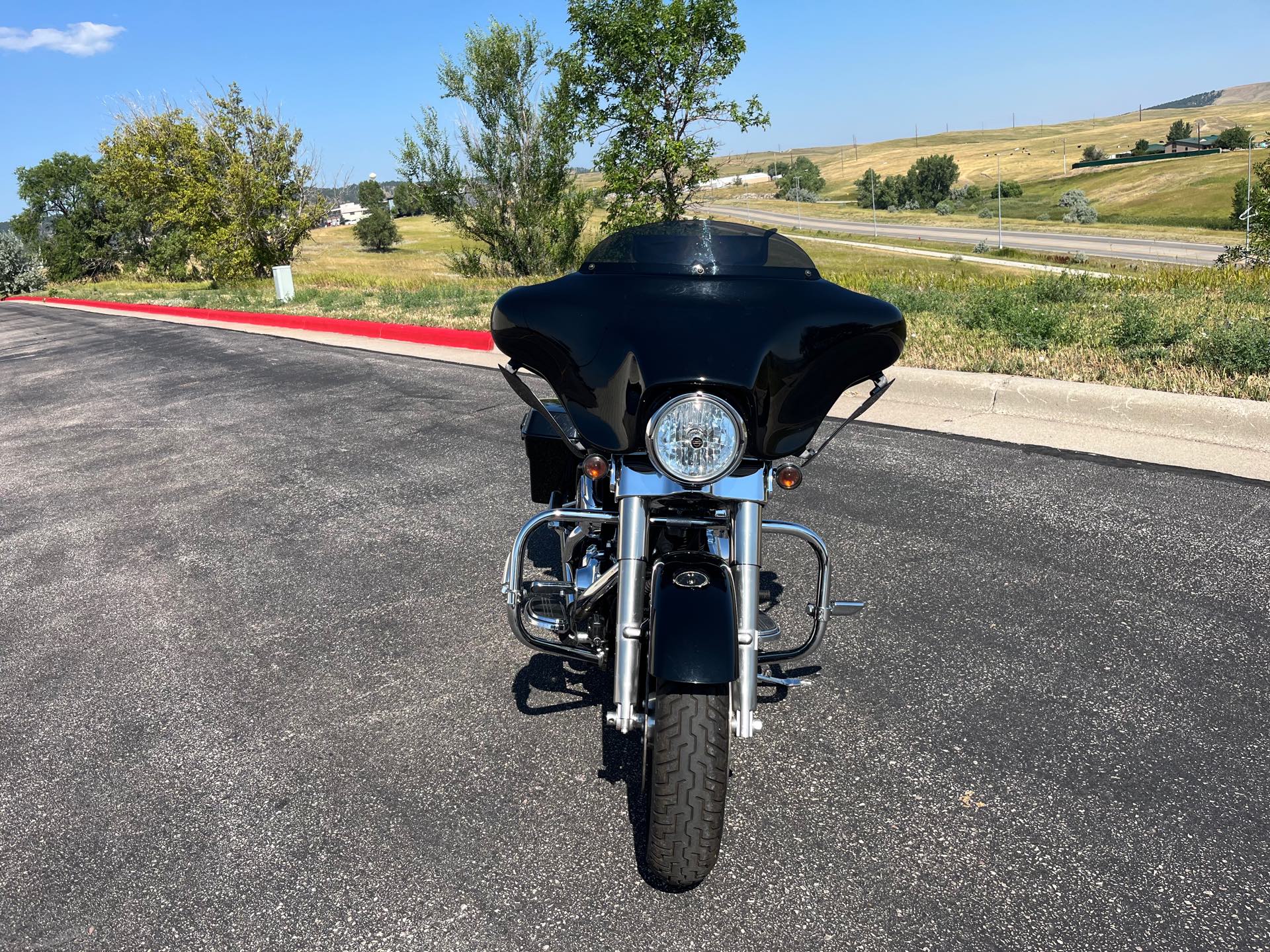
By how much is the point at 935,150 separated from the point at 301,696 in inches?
7619

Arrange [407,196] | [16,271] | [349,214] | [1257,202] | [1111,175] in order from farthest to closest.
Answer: [349,214], [1111,175], [16,271], [1257,202], [407,196]

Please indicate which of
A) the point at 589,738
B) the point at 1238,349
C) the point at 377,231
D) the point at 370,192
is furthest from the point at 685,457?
the point at 370,192

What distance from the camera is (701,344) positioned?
2537 millimetres

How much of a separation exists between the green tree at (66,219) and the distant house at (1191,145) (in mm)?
112347

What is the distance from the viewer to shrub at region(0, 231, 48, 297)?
45500mm

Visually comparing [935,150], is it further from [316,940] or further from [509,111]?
[316,940]

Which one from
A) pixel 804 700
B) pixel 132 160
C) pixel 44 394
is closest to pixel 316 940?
pixel 804 700

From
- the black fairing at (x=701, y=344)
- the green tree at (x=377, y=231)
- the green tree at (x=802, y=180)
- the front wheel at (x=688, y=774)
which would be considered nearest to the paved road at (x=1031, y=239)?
the green tree at (x=802, y=180)

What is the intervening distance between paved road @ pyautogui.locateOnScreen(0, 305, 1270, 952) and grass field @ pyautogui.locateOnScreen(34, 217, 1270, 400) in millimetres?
2065

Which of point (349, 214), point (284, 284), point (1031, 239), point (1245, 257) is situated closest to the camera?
point (1245, 257)

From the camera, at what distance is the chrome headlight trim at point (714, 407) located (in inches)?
96.1

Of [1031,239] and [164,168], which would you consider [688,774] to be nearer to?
[164,168]

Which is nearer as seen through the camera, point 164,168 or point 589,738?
point 589,738

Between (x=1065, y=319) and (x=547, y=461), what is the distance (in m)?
8.25
